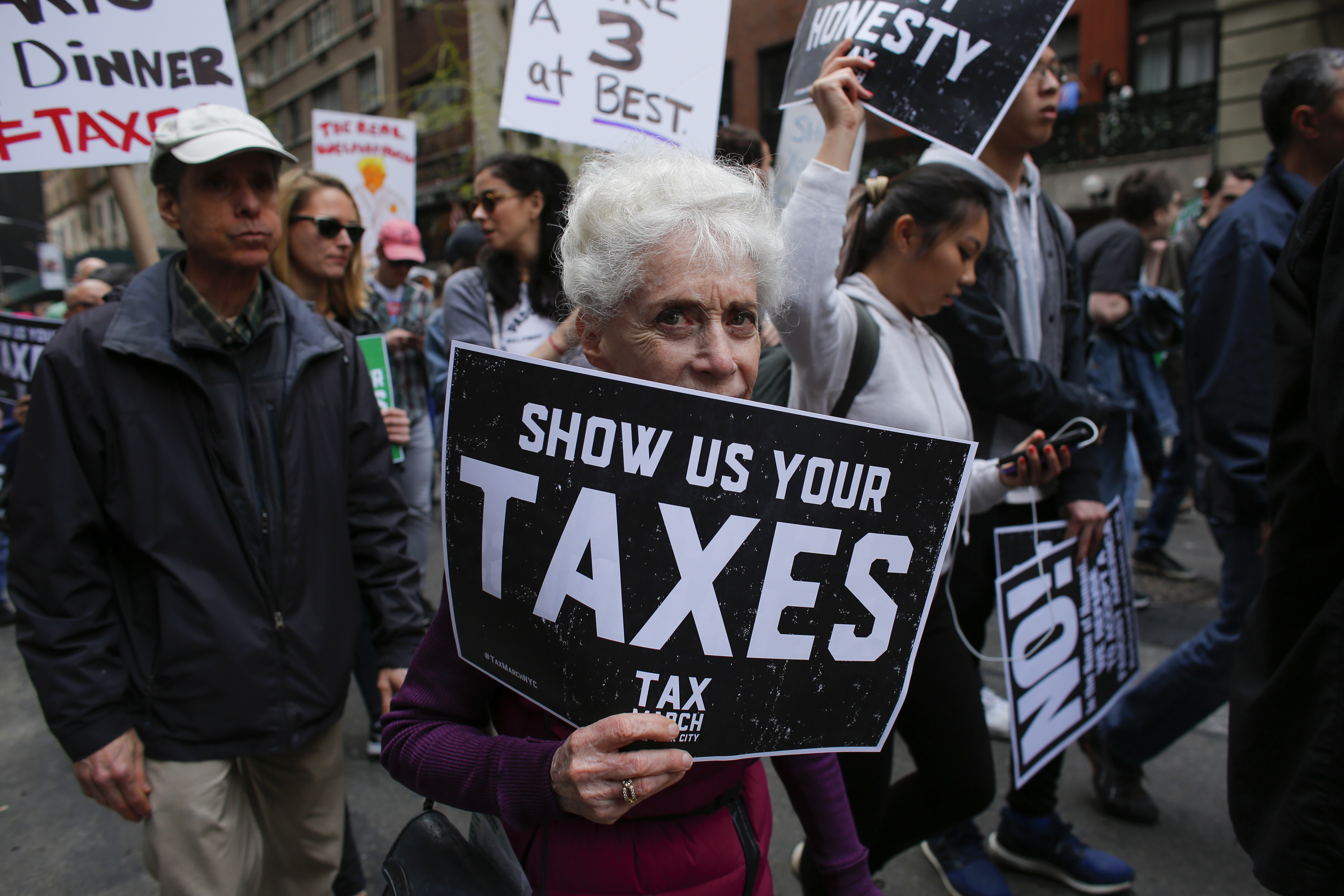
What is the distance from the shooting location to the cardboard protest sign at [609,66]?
3.44m

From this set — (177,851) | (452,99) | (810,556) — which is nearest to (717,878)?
(810,556)

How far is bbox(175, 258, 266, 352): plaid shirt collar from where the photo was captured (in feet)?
6.23

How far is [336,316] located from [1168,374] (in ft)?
17.8

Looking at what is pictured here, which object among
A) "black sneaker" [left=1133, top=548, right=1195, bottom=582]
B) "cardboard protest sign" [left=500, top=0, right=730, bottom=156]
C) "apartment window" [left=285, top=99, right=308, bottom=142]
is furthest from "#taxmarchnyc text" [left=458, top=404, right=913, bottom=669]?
"apartment window" [left=285, top=99, right=308, bottom=142]

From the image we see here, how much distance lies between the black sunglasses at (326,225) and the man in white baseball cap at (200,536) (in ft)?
3.78

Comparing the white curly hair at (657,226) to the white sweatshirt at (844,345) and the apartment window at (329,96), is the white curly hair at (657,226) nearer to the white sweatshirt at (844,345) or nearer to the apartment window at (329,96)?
the white sweatshirt at (844,345)

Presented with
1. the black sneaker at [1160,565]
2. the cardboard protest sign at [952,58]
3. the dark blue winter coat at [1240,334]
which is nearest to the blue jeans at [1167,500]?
the black sneaker at [1160,565]

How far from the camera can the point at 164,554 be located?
5.90 feet

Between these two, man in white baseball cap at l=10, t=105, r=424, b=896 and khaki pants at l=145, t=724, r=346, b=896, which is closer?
man in white baseball cap at l=10, t=105, r=424, b=896

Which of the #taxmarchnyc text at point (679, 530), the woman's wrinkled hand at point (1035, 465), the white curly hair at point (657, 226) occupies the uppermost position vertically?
the white curly hair at point (657, 226)

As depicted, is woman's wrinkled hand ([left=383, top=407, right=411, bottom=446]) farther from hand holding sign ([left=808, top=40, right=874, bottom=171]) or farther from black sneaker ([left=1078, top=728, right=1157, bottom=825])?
black sneaker ([left=1078, top=728, right=1157, bottom=825])

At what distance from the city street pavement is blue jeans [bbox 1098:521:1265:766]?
299mm

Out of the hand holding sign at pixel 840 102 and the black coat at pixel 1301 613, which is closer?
the black coat at pixel 1301 613

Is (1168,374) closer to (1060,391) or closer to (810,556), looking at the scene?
(1060,391)
